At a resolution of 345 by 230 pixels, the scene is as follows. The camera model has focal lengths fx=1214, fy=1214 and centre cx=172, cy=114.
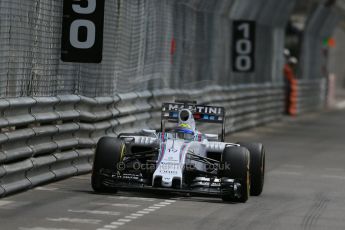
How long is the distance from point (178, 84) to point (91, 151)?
22.9 feet

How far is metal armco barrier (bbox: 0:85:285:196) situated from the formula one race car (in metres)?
0.85

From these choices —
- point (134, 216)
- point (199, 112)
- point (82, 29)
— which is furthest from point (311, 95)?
point (134, 216)

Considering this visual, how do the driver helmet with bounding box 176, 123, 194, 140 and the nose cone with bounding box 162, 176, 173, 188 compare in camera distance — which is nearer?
the nose cone with bounding box 162, 176, 173, 188

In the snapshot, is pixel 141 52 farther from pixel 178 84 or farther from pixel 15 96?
pixel 15 96

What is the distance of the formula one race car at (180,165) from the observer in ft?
42.2

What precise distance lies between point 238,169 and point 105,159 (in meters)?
1.45

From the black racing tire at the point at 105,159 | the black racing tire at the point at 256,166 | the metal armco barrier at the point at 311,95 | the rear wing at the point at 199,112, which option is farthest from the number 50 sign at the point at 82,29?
the metal armco barrier at the point at 311,95

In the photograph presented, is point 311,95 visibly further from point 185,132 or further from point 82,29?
point 185,132

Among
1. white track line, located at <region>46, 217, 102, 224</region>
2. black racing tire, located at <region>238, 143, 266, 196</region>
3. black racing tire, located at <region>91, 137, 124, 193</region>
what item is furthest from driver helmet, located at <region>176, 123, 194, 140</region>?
white track line, located at <region>46, 217, 102, 224</region>

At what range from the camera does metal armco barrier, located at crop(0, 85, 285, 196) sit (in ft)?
42.5

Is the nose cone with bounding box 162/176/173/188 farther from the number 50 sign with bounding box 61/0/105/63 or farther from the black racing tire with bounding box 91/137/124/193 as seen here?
the number 50 sign with bounding box 61/0/105/63

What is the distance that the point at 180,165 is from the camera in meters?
12.9

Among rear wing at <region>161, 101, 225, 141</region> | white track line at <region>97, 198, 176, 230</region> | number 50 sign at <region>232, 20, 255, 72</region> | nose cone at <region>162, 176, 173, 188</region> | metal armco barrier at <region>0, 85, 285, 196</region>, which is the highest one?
number 50 sign at <region>232, 20, 255, 72</region>

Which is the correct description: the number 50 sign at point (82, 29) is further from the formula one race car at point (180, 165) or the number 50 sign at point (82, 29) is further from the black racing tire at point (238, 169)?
the black racing tire at point (238, 169)
